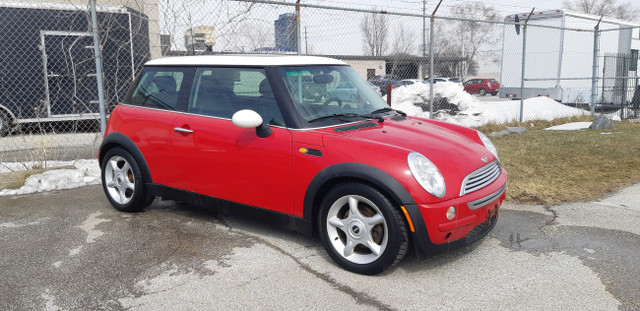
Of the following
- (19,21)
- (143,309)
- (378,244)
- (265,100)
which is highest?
(19,21)

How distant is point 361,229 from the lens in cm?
353

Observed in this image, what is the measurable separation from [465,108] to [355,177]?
34.8ft

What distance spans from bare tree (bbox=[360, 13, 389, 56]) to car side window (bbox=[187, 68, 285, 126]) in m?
5.04

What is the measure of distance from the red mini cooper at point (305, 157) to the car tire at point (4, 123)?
659 cm

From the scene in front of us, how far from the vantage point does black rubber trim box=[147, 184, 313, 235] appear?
12.8ft

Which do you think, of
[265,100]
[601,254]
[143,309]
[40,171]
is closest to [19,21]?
[40,171]

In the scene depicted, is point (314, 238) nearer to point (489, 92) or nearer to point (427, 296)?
point (427, 296)

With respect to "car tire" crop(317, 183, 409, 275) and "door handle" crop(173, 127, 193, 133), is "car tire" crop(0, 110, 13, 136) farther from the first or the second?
"car tire" crop(317, 183, 409, 275)

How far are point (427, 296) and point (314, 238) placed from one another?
4.37 ft

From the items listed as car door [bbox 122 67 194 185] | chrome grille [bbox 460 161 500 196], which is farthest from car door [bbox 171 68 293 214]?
chrome grille [bbox 460 161 500 196]

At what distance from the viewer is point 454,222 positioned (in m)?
3.37

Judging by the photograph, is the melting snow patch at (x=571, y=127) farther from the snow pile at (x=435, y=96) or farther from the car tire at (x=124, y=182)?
the car tire at (x=124, y=182)

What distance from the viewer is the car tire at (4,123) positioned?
10.3 meters

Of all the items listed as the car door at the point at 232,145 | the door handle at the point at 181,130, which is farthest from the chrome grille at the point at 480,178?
the door handle at the point at 181,130
